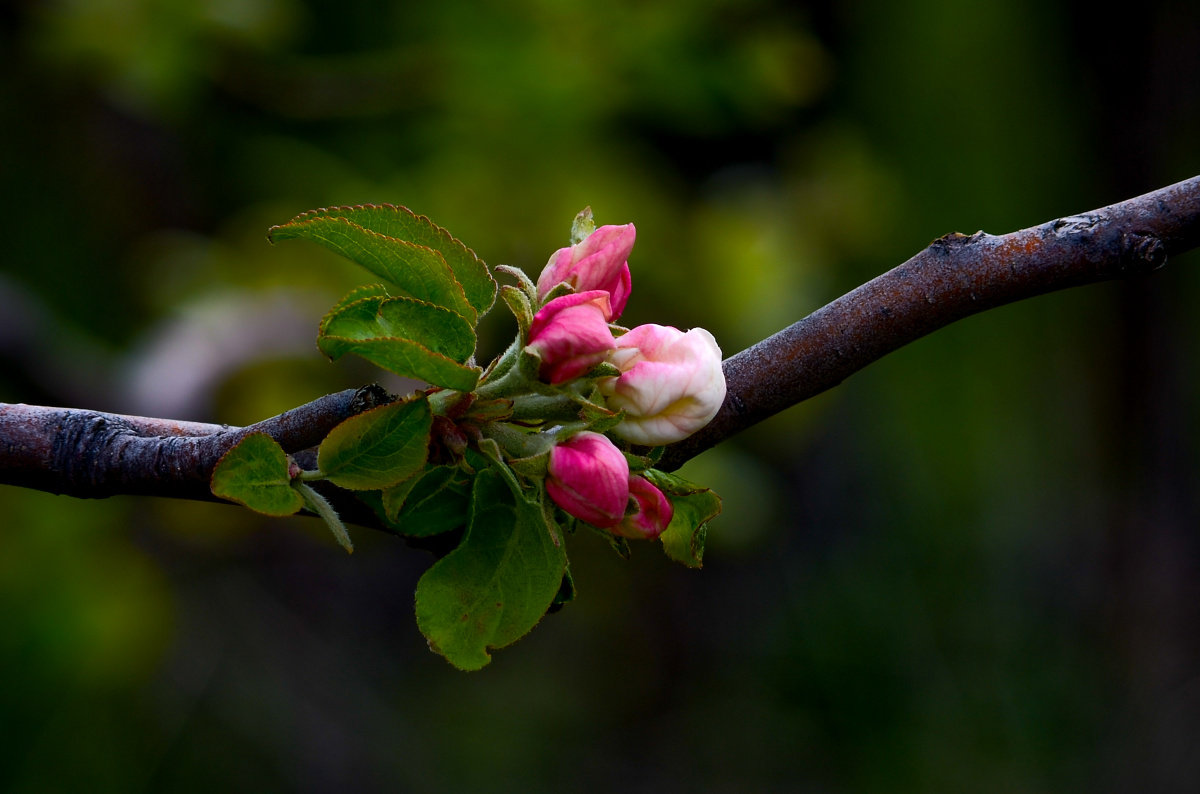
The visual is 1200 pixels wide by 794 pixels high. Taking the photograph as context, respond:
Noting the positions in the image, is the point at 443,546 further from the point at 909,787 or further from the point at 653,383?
the point at 909,787

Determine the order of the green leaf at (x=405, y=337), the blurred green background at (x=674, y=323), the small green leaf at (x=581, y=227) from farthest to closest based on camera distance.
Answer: the blurred green background at (x=674, y=323) → the small green leaf at (x=581, y=227) → the green leaf at (x=405, y=337)

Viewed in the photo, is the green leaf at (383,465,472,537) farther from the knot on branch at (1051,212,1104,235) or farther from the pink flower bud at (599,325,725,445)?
the knot on branch at (1051,212,1104,235)

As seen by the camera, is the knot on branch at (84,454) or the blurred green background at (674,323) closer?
the knot on branch at (84,454)

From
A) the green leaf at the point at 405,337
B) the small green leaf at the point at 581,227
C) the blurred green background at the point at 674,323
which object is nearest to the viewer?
the green leaf at the point at 405,337

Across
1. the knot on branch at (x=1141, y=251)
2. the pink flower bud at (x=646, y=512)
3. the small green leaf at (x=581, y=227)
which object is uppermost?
the small green leaf at (x=581, y=227)

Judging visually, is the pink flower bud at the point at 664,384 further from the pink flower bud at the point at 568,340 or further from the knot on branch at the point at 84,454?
the knot on branch at the point at 84,454

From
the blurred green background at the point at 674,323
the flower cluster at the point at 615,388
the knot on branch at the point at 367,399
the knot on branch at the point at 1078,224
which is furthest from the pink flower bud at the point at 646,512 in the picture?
the blurred green background at the point at 674,323

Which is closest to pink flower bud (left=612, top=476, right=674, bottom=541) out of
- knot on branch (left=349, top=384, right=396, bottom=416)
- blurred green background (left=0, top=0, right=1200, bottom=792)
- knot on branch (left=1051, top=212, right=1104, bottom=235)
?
knot on branch (left=349, top=384, right=396, bottom=416)

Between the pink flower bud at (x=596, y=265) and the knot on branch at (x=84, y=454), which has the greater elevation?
the pink flower bud at (x=596, y=265)
